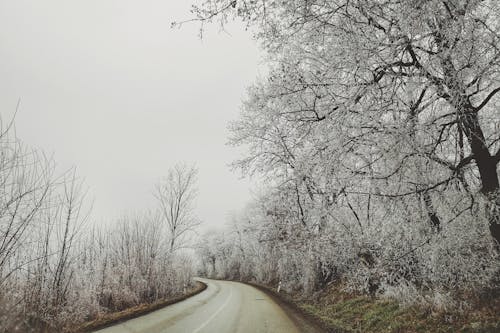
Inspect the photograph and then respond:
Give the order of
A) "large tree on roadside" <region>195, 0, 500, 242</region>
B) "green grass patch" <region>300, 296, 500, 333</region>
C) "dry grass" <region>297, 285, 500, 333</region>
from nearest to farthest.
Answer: "large tree on roadside" <region>195, 0, 500, 242</region>, "dry grass" <region>297, 285, 500, 333</region>, "green grass patch" <region>300, 296, 500, 333</region>

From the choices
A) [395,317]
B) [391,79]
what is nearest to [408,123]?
[391,79]

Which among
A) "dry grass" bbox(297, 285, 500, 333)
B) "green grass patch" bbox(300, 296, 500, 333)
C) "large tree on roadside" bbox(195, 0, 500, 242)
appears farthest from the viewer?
"green grass patch" bbox(300, 296, 500, 333)

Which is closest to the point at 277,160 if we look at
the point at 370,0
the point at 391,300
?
the point at 391,300

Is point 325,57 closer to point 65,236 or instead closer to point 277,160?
point 65,236

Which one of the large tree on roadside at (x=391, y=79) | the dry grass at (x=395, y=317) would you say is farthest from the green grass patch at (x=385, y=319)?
the large tree on roadside at (x=391, y=79)

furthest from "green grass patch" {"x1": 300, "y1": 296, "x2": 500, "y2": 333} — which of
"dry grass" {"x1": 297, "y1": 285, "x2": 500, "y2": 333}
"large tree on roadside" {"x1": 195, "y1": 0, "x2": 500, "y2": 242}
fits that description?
"large tree on roadside" {"x1": 195, "y1": 0, "x2": 500, "y2": 242}

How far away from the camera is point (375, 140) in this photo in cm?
534

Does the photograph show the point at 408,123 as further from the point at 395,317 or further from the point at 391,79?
the point at 395,317

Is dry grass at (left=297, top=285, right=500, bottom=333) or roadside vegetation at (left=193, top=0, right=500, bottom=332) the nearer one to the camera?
roadside vegetation at (left=193, top=0, right=500, bottom=332)

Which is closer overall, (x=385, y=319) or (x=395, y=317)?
(x=395, y=317)

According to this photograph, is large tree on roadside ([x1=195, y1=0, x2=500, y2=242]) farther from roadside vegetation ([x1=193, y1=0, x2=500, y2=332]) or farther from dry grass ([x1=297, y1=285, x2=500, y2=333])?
dry grass ([x1=297, y1=285, x2=500, y2=333])

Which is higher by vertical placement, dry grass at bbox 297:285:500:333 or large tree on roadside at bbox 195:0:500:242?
large tree on roadside at bbox 195:0:500:242

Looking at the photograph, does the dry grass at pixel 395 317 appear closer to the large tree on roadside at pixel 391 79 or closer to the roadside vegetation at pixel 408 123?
the roadside vegetation at pixel 408 123

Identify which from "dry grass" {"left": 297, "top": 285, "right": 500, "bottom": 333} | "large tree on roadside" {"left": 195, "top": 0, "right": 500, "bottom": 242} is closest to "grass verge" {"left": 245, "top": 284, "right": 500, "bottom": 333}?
"dry grass" {"left": 297, "top": 285, "right": 500, "bottom": 333}
